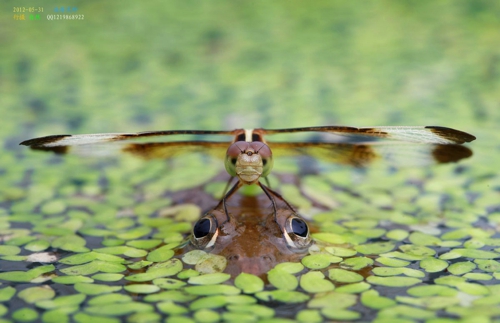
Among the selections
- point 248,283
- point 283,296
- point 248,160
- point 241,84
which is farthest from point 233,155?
point 241,84

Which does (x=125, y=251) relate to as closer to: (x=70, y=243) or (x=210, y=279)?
(x=70, y=243)

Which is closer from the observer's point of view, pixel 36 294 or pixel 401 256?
pixel 36 294

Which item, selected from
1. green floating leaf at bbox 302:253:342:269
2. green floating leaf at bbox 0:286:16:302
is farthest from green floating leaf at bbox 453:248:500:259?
green floating leaf at bbox 0:286:16:302

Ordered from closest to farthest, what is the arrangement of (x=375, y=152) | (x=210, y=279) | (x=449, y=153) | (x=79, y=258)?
(x=210, y=279) → (x=79, y=258) → (x=449, y=153) → (x=375, y=152)

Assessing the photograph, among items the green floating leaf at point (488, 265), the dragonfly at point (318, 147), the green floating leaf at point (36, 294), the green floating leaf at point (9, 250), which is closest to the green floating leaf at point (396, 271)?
the green floating leaf at point (488, 265)

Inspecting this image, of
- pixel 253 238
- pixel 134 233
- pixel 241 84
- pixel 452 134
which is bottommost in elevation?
pixel 253 238

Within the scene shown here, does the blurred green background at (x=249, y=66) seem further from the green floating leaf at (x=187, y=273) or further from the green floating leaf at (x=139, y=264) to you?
the green floating leaf at (x=187, y=273)

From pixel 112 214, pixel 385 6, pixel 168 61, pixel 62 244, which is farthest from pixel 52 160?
pixel 385 6
